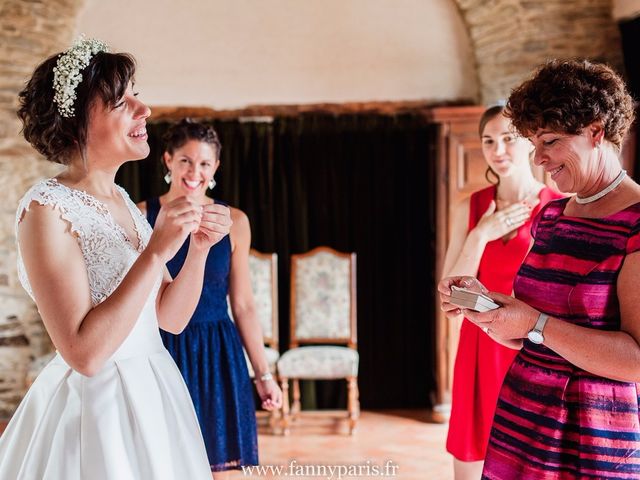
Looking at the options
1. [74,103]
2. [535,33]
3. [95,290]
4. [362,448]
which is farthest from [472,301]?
[535,33]

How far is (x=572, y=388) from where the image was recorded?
149 cm

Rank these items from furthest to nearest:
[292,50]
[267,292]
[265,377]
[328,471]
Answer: [292,50] → [267,292] → [328,471] → [265,377]

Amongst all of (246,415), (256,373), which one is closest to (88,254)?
(256,373)

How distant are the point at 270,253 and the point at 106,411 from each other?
396 cm

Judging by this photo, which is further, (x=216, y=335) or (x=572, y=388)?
(x=216, y=335)

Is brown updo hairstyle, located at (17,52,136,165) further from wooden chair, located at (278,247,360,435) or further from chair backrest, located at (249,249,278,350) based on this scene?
wooden chair, located at (278,247,360,435)

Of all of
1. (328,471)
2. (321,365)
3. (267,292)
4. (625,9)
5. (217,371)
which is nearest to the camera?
(217,371)

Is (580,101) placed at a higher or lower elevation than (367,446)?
higher

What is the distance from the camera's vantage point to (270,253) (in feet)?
17.7

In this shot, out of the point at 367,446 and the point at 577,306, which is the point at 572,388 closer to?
the point at 577,306

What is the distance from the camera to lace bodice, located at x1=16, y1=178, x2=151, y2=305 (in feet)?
4.67

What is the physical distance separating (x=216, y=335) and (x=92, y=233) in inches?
46.4

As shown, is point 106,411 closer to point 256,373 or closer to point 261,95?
point 256,373

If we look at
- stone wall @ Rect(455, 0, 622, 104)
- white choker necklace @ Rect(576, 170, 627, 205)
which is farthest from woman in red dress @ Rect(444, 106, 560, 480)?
stone wall @ Rect(455, 0, 622, 104)
